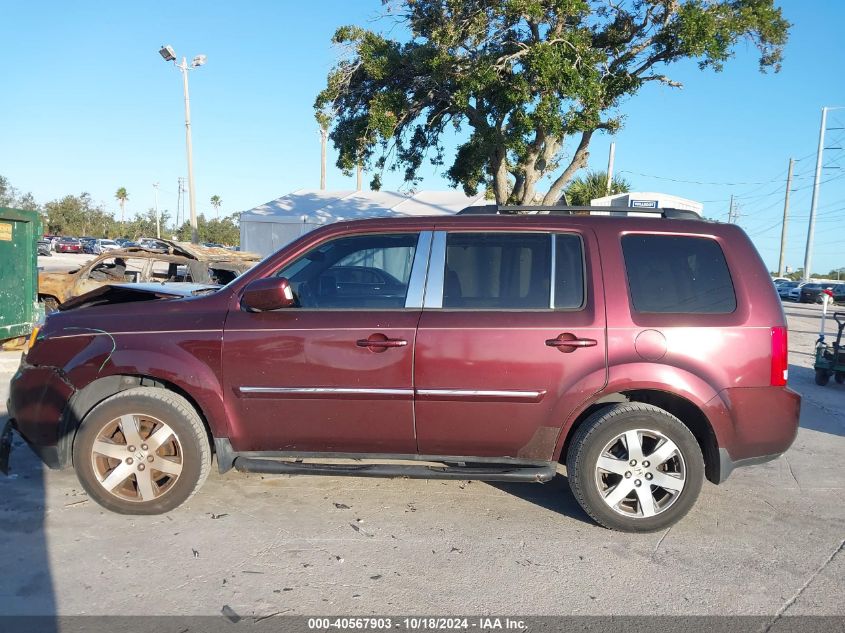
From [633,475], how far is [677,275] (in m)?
1.24

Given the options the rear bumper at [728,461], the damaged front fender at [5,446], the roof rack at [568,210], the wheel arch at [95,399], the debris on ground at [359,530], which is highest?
the roof rack at [568,210]

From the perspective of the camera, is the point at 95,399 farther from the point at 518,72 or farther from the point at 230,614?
the point at 518,72

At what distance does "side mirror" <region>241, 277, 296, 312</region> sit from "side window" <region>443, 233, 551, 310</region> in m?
0.94

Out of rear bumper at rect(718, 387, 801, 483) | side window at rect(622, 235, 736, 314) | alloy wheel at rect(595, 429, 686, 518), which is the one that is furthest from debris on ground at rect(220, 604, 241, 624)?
rear bumper at rect(718, 387, 801, 483)

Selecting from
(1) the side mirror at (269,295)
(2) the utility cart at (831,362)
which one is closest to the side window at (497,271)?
(1) the side mirror at (269,295)

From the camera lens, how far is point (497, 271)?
3.98 metres

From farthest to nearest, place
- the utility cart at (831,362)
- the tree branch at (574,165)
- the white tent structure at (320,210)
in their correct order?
the white tent structure at (320,210) → the tree branch at (574,165) → the utility cart at (831,362)

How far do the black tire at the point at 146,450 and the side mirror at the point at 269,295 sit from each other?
2.54 feet

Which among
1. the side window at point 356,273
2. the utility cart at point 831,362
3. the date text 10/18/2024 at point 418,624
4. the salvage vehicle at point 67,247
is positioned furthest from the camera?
the salvage vehicle at point 67,247

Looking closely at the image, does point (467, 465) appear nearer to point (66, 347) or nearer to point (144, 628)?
point (144, 628)

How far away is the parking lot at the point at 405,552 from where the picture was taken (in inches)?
125

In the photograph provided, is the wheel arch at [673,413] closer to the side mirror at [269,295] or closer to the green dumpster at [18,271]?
the side mirror at [269,295]

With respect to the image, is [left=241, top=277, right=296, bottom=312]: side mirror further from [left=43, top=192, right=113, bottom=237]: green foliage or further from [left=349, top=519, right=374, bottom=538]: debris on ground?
[left=43, top=192, right=113, bottom=237]: green foliage

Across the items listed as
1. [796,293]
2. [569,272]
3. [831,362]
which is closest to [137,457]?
[569,272]
